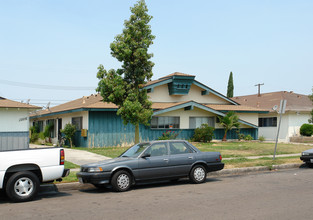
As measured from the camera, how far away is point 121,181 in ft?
31.7

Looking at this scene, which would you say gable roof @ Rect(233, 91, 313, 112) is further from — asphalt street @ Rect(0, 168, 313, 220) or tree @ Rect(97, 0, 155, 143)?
asphalt street @ Rect(0, 168, 313, 220)

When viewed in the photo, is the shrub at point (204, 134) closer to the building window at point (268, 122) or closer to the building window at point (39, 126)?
the building window at point (268, 122)

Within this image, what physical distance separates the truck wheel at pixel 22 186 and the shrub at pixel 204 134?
64.9 ft

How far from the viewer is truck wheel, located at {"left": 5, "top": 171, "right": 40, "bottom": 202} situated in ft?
27.0

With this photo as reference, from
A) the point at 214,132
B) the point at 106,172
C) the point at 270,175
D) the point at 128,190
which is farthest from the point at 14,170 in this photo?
the point at 214,132

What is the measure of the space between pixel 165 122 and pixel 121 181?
17768 millimetres

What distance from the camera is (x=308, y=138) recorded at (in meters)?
29.9

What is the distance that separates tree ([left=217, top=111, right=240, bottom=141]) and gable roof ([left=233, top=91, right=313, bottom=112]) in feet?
21.4

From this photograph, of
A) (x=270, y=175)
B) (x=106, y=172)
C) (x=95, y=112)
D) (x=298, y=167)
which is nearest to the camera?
(x=106, y=172)

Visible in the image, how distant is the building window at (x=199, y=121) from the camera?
93.5 ft

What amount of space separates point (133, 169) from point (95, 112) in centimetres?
1476

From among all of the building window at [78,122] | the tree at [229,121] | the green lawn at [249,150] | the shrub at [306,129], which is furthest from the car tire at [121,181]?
the shrub at [306,129]

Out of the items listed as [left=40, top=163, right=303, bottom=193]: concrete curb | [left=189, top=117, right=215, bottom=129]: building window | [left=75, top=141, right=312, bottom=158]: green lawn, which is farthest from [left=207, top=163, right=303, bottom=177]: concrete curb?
[left=189, top=117, right=215, bottom=129]: building window

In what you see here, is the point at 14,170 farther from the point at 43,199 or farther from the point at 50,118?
the point at 50,118
